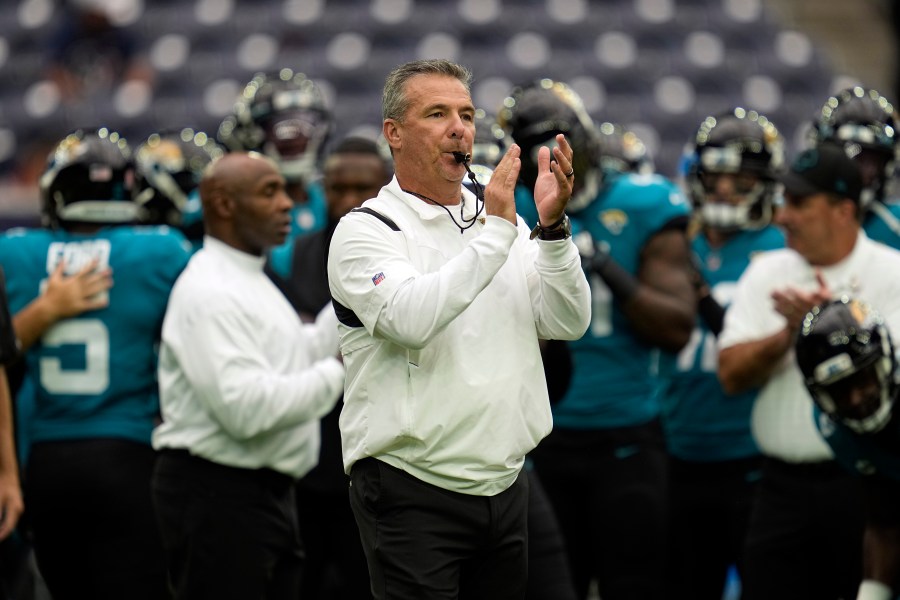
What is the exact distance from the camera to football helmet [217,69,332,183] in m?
6.41

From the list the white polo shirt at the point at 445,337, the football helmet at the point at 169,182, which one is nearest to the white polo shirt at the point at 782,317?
the white polo shirt at the point at 445,337

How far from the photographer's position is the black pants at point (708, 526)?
561cm

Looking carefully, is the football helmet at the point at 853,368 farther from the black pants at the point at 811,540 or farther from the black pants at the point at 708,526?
the black pants at the point at 708,526

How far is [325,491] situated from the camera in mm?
5266

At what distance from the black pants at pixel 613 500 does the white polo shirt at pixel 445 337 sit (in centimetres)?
186

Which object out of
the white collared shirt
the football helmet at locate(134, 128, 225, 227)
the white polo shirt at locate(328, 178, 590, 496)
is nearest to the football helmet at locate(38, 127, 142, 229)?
the white collared shirt

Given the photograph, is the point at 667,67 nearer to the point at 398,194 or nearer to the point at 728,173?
the point at 728,173

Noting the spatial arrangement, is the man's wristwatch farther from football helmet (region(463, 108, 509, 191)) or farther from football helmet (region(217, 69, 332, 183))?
football helmet (region(217, 69, 332, 183))

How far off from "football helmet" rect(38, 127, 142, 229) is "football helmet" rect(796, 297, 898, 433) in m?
2.44

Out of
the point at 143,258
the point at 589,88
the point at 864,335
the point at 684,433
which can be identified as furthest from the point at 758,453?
the point at 589,88

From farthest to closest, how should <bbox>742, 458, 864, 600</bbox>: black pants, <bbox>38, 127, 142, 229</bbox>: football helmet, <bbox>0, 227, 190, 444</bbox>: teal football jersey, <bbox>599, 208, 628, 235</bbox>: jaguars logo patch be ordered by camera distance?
<bbox>599, 208, 628, 235</bbox>: jaguars logo patch
<bbox>38, 127, 142, 229</bbox>: football helmet
<bbox>0, 227, 190, 444</bbox>: teal football jersey
<bbox>742, 458, 864, 600</bbox>: black pants

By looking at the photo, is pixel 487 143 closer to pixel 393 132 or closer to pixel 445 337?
pixel 393 132

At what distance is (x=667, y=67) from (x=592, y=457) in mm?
7419

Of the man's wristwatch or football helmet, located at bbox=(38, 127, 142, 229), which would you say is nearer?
the man's wristwatch
